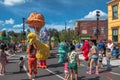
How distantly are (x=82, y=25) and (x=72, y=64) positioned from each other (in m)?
68.1

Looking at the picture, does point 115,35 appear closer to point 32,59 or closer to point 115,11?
point 115,11

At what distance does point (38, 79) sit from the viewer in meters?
13.7

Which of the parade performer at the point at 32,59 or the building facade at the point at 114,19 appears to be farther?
the building facade at the point at 114,19

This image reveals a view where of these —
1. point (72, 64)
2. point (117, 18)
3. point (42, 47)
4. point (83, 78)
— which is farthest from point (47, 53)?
point (117, 18)

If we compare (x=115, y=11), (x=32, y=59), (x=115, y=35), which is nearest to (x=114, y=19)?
(x=115, y=11)

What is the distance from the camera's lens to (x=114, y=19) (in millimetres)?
29078

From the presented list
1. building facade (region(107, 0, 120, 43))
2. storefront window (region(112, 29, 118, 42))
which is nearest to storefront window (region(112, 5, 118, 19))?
building facade (region(107, 0, 120, 43))

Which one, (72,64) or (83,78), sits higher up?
(72,64)

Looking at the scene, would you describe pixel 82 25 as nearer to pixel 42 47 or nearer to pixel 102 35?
pixel 102 35

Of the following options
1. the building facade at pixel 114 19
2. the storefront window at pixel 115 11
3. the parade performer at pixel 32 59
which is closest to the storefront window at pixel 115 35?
the building facade at pixel 114 19

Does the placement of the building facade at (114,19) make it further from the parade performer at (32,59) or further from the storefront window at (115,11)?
the parade performer at (32,59)

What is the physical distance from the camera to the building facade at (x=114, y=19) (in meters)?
28.1

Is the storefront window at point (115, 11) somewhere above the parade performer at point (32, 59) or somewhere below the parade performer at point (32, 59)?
above

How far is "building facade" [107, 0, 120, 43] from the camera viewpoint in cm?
2812
